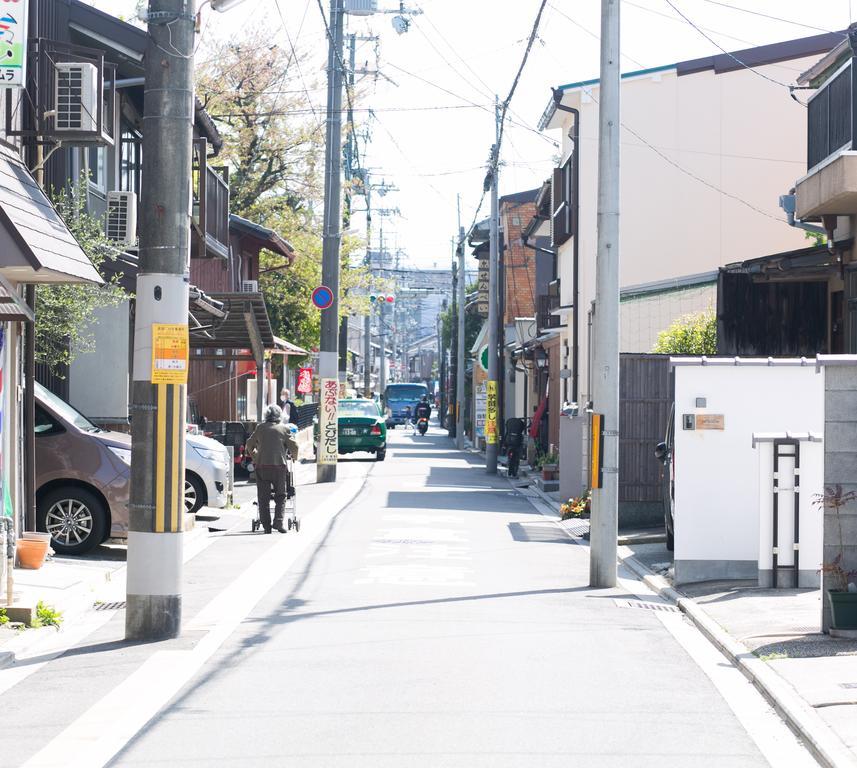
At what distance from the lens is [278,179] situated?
40.4 meters

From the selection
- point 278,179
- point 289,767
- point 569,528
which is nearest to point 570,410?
point 569,528

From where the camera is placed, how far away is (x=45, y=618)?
10.1 meters

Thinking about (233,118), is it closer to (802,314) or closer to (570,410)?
(570,410)

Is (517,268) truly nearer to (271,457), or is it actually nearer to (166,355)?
(271,457)

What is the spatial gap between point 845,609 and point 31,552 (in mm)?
7625

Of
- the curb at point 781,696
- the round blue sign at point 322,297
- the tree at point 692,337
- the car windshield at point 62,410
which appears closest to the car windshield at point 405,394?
the round blue sign at point 322,297

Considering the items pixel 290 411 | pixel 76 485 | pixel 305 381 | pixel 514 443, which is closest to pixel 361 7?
pixel 514 443

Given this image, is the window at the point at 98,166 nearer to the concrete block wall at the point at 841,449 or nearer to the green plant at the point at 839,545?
the concrete block wall at the point at 841,449

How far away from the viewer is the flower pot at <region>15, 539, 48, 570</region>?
1252 cm

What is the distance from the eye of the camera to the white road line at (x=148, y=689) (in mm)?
6293

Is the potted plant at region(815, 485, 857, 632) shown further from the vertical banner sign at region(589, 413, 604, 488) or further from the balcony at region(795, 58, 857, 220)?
the balcony at region(795, 58, 857, 220)

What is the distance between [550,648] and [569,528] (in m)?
10.2

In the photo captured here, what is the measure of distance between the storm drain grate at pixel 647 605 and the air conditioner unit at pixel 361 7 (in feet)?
69.6

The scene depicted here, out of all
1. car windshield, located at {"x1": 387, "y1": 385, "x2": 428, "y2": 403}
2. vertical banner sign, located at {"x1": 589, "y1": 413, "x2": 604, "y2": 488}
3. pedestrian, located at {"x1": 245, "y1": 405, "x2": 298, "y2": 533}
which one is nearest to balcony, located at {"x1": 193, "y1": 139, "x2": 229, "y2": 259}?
pedestrian, located at {"x1": 245, "y1": 405, "x2": 298, "y2": 533}
